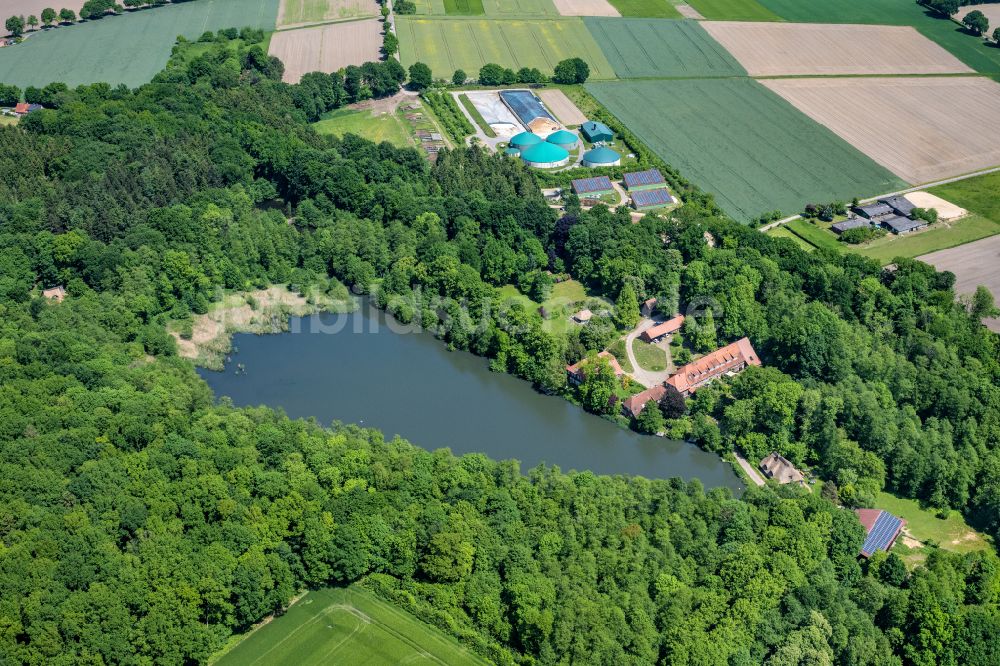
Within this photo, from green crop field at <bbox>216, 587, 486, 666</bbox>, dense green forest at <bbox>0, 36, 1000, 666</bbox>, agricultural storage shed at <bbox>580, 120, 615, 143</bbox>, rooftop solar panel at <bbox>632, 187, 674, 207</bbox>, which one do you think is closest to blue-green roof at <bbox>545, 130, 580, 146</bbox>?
agricultural storage shed at <bbox>580, 120, 615, 143</bbox>

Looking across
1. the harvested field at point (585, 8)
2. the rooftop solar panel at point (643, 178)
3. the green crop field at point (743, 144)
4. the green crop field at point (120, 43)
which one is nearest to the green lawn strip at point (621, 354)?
the green crop field at point (743, 144)

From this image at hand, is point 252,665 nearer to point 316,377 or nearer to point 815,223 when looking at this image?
point 316,377

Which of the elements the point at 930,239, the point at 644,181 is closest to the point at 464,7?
the point at 644,181

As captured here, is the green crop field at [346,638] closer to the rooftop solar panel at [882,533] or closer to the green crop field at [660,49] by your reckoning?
the rooftop solar panel at [882,533]

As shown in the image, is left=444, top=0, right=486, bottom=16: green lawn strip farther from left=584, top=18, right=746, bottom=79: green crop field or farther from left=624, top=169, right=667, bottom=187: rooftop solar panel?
left=624, top=169, right=667, bottom=187: rooftop solar panel

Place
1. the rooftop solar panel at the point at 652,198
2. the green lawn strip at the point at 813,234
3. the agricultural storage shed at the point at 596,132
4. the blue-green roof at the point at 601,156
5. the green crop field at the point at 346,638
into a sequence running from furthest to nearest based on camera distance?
the agricultural storage shed at the point at 596,132
the blue-green roof at the point at 601,156
the rooftop solar panel at the point at 652,198
the green lawn strip at the point at 813,234
the green crop field at the point at 346,638

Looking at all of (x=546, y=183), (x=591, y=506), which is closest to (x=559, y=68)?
(x=546, y=183)
